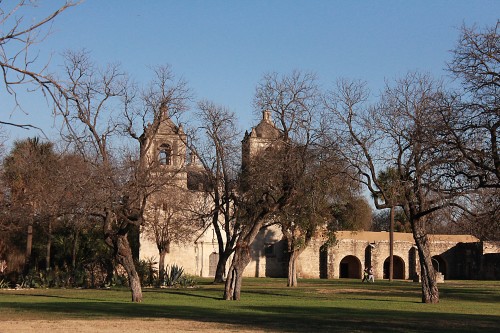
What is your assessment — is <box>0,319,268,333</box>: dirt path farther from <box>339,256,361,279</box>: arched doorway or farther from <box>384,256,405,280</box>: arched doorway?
<box>384,256,405,280</box>: arched doorway

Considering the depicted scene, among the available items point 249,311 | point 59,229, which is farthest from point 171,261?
point 249,311

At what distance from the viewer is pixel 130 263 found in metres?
27.0

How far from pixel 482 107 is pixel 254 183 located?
644 inches

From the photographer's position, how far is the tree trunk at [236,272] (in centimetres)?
2809

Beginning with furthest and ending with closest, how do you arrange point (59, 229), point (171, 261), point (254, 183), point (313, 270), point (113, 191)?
point (313, 270) → point (171, 261) → point (59, 229) → point (254, 183) → point (113, 191)

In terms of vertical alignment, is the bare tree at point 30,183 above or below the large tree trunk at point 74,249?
above

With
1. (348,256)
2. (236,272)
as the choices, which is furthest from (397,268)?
(236,272)

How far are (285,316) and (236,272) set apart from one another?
720 cm

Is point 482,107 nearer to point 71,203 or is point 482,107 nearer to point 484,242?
point 71,203

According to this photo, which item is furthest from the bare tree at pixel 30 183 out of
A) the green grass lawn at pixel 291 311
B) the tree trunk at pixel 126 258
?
the tree trunk at pixel 126 258

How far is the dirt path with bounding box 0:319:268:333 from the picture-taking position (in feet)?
54.2

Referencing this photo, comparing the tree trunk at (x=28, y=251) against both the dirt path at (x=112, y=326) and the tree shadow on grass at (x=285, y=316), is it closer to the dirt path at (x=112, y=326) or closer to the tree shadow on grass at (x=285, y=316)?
the tree shadow on grass at (x=285, y=316)

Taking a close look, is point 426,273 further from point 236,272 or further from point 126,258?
point 126,258

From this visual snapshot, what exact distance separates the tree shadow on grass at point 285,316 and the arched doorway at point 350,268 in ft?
Result: 121
